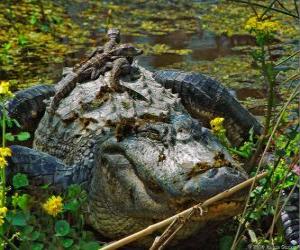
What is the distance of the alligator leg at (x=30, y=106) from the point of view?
5.07 metres

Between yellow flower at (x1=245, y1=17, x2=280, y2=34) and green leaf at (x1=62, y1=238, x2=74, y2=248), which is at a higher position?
yellow flower at (x1=245, y1=17, x2=280, y2=34)

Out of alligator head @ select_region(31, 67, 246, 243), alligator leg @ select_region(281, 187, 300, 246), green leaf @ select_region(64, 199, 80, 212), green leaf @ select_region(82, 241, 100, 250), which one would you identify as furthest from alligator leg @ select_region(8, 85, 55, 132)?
green leaf @ select_region(82, 241, 100, 250)

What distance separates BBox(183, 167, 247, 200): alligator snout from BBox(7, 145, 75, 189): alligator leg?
3.79 feet

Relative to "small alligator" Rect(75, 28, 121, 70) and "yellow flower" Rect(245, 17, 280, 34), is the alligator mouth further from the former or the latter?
"small alligator" Rect(75, 28, 121, 70)

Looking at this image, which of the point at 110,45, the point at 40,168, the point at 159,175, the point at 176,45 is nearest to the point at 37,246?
the point at 159,175

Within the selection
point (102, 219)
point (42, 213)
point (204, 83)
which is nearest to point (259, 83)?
point (204, 83)

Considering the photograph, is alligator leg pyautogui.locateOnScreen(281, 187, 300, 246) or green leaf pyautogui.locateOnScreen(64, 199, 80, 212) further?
alligator leg pyautogui.locateOnScreen(281, 187, 300, 246)

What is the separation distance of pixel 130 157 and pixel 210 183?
0.57 m

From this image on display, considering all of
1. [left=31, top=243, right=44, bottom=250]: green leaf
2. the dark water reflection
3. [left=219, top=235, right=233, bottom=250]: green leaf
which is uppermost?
[left=31, top=243, right=44, bottom=250]: green leaf

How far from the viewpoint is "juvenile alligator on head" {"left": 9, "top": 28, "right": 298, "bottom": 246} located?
10.2 ft

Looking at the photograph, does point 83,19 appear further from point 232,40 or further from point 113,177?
point 113,177

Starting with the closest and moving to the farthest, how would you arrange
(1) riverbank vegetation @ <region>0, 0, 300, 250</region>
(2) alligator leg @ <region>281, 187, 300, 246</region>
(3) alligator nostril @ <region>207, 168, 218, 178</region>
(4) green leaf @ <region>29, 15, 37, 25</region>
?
(3) alligator nostril @ <region>207, 168, 218, 178</region> → (2) alligator leg @ <region>281, 187, 300, 246</region> → (1) riverbank vegetation @ <region>0, 0, 300, 250</region> → (4) green leaf @ <region>29, 15, 37, 25</region>

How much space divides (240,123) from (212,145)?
6.11 ft

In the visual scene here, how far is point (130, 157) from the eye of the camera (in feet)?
11.3
